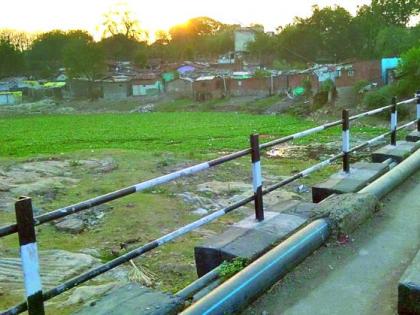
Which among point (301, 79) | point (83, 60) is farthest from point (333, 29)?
point (83, 60)

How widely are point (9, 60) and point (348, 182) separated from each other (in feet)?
261

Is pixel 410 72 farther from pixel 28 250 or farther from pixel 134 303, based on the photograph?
pixel 28 250

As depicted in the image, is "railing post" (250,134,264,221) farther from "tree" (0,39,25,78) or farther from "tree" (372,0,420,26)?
"tree" (0,39,25,78)

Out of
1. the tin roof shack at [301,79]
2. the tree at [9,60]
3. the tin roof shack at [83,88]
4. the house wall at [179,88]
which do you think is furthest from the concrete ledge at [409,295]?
the tree at [9,60]

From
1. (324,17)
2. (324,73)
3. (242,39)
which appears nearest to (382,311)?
(324,73)

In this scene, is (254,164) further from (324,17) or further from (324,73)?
(324,17)

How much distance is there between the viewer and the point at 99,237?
7898mm

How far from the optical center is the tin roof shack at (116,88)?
62650 millimetres

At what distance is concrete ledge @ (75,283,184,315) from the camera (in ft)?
9.66

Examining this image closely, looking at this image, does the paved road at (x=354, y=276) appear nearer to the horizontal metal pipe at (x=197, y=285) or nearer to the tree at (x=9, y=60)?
the horizontal metal pipe at (x=197, y=285)

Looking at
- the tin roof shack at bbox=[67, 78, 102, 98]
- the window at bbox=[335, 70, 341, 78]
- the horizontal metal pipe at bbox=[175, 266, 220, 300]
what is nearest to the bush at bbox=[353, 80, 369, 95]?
the window at bbox=[335, 70, 341, 78]

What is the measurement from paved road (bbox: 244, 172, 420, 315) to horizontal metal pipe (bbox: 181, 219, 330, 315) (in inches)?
3.3

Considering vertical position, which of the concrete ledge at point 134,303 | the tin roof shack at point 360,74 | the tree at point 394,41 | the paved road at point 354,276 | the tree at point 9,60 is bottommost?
the paved road at point 354,276

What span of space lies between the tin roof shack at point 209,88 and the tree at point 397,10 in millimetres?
18616
